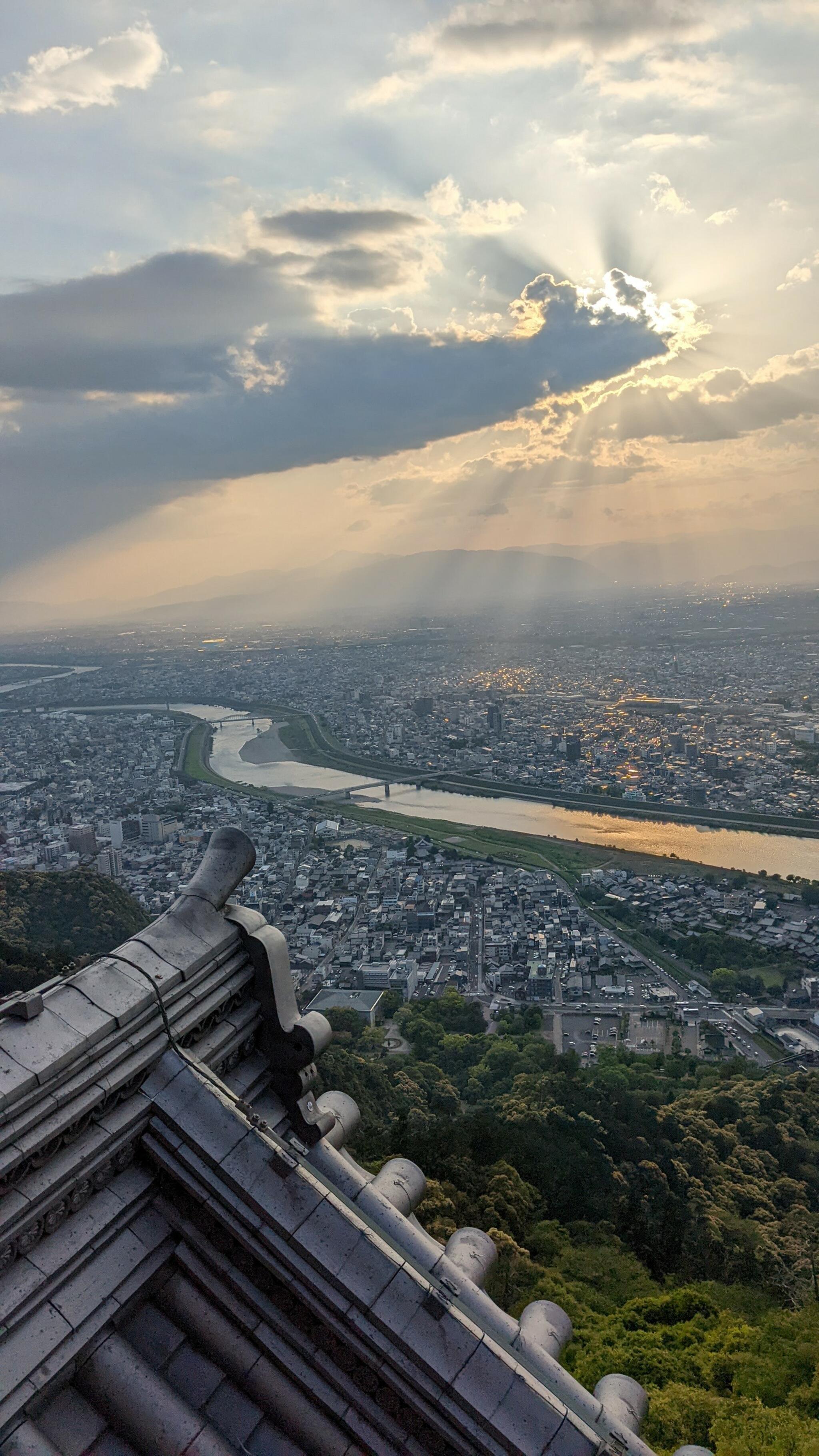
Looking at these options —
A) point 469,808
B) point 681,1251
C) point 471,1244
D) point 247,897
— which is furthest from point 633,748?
point 471,1244

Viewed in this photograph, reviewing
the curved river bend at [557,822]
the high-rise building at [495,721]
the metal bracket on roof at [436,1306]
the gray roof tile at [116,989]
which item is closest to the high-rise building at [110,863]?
the curved river bend at [557,822]

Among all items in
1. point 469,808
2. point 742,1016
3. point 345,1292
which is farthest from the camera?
point 469,808

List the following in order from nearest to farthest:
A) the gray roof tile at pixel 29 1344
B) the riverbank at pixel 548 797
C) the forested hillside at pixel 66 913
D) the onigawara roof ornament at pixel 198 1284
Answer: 1. the gray roof tile at pixel 29 1344
2. the onigawara roof ornament at pixel 198 1284
3. the forested hillside at pixel 66 913
4. the riverbank at pixel 548 797

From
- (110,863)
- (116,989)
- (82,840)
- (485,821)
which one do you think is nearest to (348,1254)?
(116,989)

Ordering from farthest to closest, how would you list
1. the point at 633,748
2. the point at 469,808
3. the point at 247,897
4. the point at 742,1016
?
the point at 633,748
the point at 469,808
the point at 247,897
the point at 742,1016

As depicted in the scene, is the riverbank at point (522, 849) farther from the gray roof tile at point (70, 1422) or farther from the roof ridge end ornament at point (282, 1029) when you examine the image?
the gray roof tile at point (70, 1422)

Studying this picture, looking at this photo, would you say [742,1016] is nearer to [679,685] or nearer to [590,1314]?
[590,1314]

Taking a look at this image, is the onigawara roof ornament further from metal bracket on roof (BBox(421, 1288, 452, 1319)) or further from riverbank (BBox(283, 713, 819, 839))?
riverbank (BBox(283, 713, 819, 839))

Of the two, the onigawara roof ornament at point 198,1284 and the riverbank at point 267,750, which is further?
the riverbank at point 267,750
